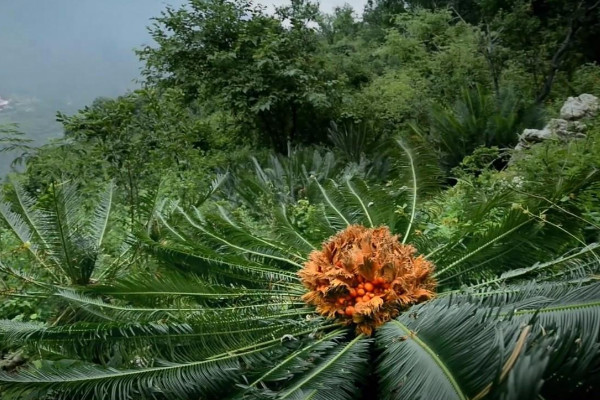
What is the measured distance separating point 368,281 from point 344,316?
7.5 inches

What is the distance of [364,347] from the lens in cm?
198

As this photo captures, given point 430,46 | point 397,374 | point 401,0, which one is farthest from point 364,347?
point 401,0

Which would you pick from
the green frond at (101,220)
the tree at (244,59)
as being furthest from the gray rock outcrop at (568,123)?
the green frond at (101,220)

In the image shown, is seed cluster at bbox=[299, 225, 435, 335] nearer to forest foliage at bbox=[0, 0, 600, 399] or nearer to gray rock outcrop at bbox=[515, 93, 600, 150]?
forest foliage at bbox=[0, 0, 600, 399]

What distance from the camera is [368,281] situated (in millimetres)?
2238

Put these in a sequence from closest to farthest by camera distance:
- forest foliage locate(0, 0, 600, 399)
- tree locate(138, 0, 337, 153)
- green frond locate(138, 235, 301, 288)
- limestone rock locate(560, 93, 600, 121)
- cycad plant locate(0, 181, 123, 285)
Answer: forest foliage locate(0, 0, 600, 399)
green frond locate(138, 235, 301, 288)
cycad plant locate(0, 181, 123, 285)
limestone rock locate(560, 93, 600, 121)
tree locate(138, 0, 337, 153)

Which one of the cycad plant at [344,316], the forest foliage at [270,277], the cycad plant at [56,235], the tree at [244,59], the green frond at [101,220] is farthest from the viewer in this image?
the tree at [244,59]

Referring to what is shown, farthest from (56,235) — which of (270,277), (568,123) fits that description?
(568,123)

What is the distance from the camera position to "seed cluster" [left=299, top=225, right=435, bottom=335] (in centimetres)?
215

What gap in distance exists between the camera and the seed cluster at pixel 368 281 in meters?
2.15

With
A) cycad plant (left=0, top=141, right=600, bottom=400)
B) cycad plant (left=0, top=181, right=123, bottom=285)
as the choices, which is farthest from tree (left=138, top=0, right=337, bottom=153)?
cycad plant (left=0, top=141, right=600, bottom=400)

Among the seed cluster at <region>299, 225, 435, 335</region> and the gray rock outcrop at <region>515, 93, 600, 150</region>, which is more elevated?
the gray rock outcrop at <region>515, 93, 600, 150</region>

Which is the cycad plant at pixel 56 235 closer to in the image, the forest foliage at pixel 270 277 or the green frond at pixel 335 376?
the forest foliage at pixel 270 277

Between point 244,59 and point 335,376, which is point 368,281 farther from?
point 244,59
